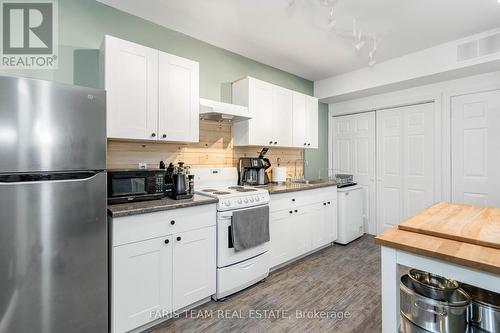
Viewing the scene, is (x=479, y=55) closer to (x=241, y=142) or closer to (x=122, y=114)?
(x=241, y=142)

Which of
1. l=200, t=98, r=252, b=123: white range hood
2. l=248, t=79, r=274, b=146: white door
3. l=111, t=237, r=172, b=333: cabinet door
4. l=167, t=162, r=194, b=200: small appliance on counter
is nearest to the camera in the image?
l=111, t=237, r=172, b=333: cabinet door

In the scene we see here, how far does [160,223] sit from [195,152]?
1130 millimetres

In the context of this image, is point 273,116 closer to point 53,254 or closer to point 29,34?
point 29,34

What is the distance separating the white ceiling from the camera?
89.0 inches

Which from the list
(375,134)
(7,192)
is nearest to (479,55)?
(375,134)

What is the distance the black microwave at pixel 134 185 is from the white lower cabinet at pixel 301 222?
1243 millimetres

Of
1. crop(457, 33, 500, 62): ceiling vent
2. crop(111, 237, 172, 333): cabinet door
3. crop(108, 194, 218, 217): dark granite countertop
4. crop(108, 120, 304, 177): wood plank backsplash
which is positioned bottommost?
crop(111, 237, 172, 333): cabinet door

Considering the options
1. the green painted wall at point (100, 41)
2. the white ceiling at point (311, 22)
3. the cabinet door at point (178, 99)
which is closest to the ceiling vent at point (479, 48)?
the white ceiling at point (311, 22)

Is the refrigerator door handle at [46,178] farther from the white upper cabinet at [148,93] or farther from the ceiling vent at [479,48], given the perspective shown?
the ceiling vent at [479,48]

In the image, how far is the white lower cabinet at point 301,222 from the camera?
9.31 ft

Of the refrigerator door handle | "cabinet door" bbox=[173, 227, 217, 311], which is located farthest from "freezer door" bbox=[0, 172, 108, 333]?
"cabinet door" bbox=[173, 227, 217, 311]

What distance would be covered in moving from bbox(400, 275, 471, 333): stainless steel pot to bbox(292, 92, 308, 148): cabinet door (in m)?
2.51

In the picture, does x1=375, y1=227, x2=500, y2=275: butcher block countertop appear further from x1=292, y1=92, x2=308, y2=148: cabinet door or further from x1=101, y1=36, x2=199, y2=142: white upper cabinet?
x1=292, y1=92, x2=308, y2=148: cabinet door

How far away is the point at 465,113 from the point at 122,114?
4140 millimetres
